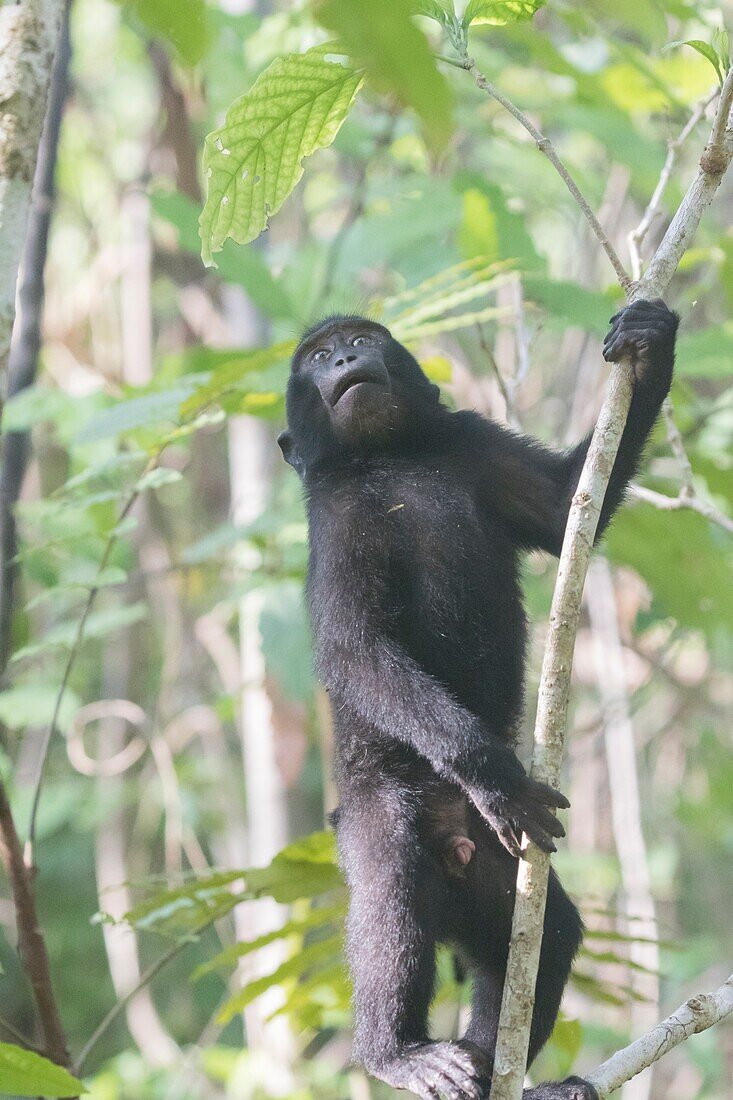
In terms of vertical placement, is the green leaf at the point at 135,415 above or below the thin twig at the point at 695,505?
above

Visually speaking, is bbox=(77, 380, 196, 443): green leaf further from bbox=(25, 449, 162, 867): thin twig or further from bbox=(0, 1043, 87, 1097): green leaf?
bbox=(0, 1043, 87, 1097): green leaf

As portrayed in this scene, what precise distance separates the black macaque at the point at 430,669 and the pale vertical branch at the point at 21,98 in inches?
53.3

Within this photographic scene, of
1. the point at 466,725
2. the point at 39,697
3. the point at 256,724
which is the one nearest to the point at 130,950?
the point at 256,724

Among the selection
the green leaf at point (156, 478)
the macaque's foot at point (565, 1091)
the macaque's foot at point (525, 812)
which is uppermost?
the green leaf at point (156, 478)

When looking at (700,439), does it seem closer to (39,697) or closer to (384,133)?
(384,133)

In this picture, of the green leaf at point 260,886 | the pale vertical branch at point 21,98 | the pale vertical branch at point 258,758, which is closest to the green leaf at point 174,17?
the pale vertical branch at point 21,98

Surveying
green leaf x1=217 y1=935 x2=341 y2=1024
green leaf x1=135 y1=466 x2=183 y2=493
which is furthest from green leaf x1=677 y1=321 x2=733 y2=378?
green leaf x1=217 y1=935 x2=341 y2=1024

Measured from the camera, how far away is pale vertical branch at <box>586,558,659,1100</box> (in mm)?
7020

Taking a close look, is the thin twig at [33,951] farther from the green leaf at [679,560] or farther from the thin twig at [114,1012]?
the green leaf at [679,560]

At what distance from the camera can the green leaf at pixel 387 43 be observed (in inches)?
45.9

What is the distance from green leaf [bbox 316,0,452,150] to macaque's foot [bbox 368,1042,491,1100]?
2621 millimetres

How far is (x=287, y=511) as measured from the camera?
5434 millimetres

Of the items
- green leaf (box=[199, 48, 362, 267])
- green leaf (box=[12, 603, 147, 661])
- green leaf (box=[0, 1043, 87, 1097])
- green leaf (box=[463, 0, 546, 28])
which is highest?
green leaf (box=[463, 0, 546, 28])

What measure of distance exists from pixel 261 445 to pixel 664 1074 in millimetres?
6828
